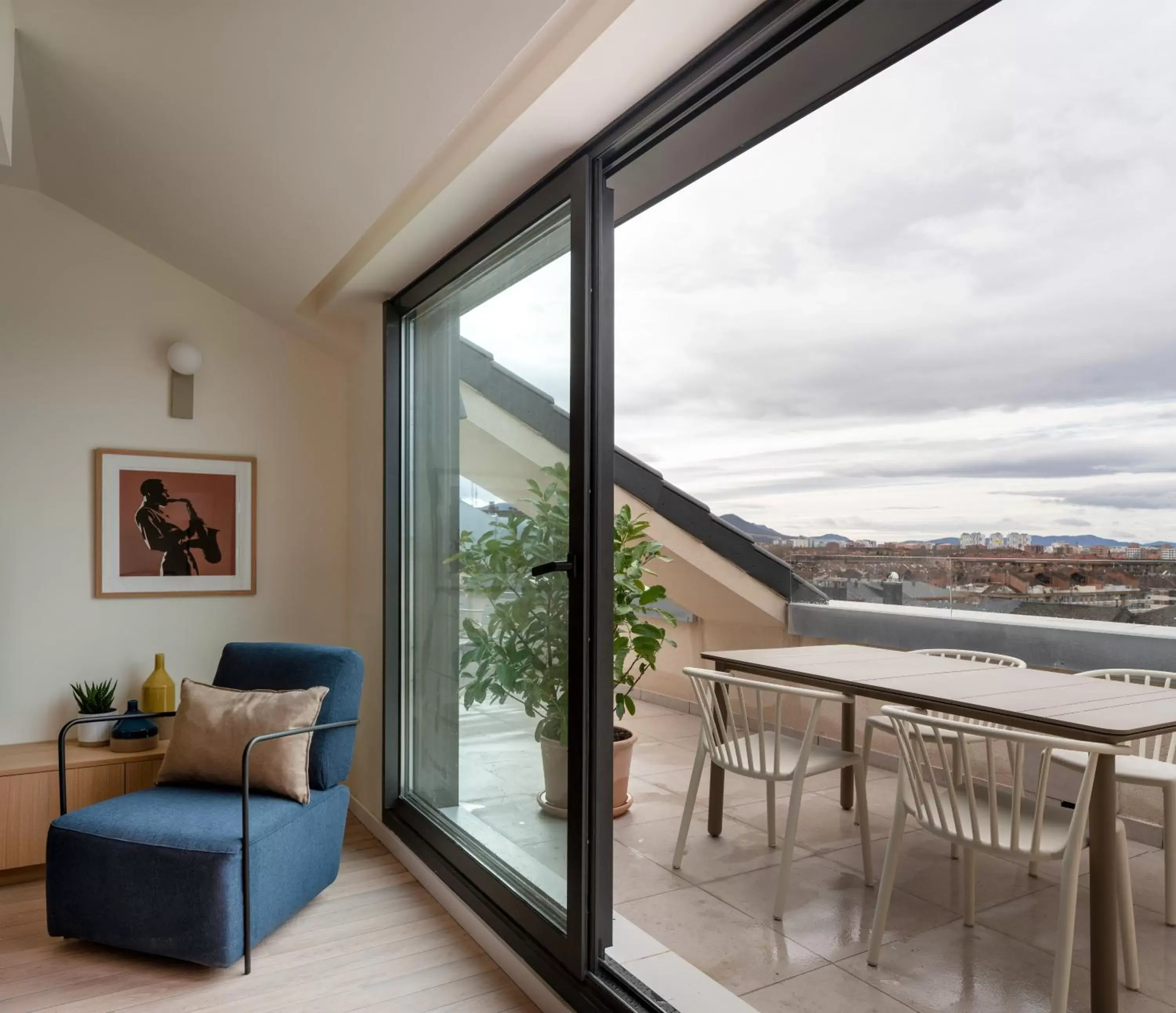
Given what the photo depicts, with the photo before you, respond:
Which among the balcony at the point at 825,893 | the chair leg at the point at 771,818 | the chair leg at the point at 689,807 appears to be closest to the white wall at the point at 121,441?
the balcony at the point at 825,893

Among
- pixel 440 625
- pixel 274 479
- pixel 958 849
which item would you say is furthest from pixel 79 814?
pixel 958 849

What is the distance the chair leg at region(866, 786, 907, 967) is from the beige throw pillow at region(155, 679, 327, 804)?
184 cm

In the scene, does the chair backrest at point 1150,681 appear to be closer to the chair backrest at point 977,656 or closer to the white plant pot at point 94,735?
the chair backrest at point 977,656

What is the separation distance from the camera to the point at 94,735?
11.6 feet

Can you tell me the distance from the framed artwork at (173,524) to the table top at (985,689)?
2.23 m

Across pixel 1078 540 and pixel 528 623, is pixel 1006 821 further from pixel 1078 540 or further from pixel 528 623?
pixel 1078 540

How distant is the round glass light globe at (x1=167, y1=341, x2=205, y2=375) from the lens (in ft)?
12.5

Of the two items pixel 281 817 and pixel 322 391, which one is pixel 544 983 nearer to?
pixel 281 817

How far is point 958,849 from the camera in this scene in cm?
337

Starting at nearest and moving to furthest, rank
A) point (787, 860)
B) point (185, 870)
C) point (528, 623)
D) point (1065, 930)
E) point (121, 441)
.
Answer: point (1065, 930), point (185, 870), point (528, 623), point (787, 860), point (121, 441)

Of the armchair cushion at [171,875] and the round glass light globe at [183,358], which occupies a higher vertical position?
the round glass light globe at [183,358]

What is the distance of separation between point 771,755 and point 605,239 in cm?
205

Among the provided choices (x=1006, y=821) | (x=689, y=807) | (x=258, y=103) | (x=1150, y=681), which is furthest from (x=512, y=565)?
(x=1150, y=681)

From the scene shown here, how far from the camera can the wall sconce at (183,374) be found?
151 inches
